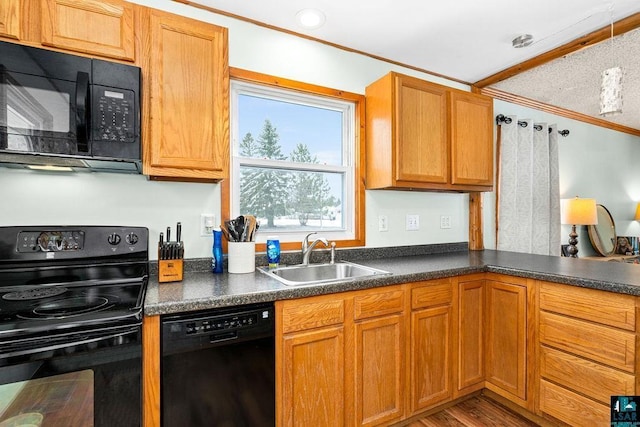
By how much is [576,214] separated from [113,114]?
14.2ft

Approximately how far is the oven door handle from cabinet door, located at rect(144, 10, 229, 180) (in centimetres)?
74

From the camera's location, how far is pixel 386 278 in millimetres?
1749

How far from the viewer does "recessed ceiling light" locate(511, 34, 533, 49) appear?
223 centimetres

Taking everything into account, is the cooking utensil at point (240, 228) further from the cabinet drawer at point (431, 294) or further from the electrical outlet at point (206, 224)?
the cabinet drawer at point (431, 294)

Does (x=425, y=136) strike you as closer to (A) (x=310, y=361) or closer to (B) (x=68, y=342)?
(A) (x=310, y=361)

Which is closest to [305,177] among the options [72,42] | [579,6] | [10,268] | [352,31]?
[352,31]

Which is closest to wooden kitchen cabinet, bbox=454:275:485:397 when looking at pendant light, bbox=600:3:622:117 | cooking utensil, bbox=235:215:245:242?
pendant light, bbox=600:3:622:117

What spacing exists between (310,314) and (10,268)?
52.8 inches

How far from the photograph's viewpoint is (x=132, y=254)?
5.48ft

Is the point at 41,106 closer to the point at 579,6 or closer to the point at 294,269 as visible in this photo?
the point at 294,269

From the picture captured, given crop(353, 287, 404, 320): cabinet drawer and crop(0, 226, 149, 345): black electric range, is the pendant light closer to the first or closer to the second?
crop(353, 287, 404, 320): cabinet drawer

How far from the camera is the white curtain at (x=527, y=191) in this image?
3.09 m

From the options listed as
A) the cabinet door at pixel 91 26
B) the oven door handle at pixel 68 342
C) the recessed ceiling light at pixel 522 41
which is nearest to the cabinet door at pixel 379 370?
the oven door handle at pixel 68 342

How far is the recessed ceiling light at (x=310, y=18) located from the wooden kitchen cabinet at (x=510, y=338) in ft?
6.40
